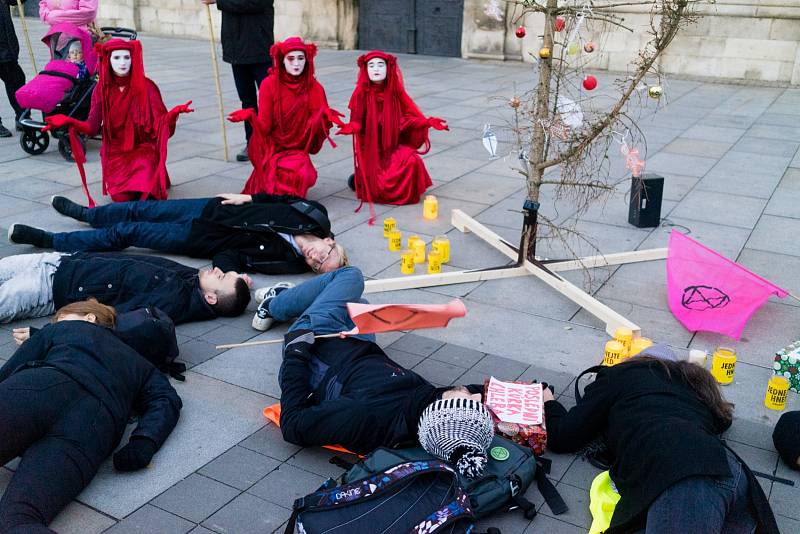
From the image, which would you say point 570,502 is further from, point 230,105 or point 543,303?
point 230,105

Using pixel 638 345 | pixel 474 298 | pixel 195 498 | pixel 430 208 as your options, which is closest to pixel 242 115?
pixel 430 208

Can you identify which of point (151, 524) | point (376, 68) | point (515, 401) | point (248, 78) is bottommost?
point (151, 524)

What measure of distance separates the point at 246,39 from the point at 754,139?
5654mm

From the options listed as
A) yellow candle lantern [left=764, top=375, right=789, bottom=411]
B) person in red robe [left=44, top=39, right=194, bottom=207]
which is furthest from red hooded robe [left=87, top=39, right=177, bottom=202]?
yellow candle lantern [left=764, top=375, right=789, bottom=411]

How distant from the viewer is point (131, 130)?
655 centimetres

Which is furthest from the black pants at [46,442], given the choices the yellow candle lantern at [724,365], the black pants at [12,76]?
the black pants at [12,76]

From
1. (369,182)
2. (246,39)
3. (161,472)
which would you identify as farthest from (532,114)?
(246,39)

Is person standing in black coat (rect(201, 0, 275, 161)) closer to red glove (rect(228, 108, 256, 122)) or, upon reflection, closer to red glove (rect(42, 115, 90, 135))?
red glove (rect(228, 108, 256, 122))

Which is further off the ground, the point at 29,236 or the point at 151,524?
the point at 29,236

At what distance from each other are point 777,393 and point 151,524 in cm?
284

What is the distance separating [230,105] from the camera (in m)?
10.8

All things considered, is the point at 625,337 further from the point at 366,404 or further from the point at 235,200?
the point at 235,200

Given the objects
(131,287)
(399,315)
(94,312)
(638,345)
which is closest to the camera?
(399,315)

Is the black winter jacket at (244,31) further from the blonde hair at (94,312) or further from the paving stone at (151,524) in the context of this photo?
the paving stone at (151,524)
